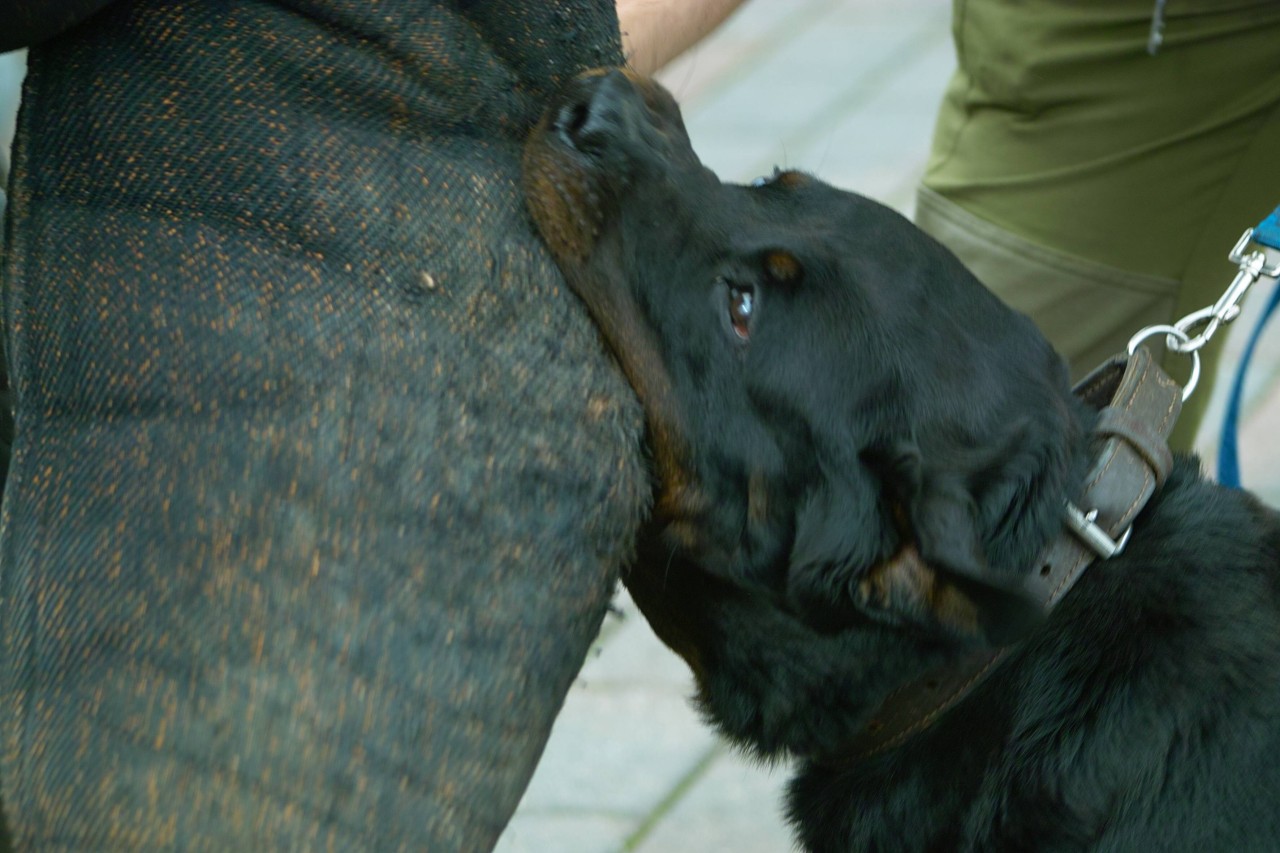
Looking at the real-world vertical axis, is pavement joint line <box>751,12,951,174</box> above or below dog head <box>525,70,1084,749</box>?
below

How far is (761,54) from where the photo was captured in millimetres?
7219

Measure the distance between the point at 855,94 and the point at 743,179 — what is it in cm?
120

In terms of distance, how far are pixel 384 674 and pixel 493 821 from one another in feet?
0.87

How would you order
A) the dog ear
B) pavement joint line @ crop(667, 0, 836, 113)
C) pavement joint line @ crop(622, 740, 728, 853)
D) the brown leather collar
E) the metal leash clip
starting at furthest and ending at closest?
pavement joint line @ crop(667, 0, 836, 113)
pavement joint line @ crop(622, 740, 728, 853)
the metal leash clip
the brown leather collar
the dog ear

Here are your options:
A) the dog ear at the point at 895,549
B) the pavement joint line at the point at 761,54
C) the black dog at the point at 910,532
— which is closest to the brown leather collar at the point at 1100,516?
the black dog at the point at 910,532

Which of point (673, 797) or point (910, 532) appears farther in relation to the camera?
point (673, 797)

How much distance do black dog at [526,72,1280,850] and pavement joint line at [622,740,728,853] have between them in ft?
3.99

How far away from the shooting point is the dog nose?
1.97m

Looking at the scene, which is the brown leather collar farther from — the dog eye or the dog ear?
the dog eye

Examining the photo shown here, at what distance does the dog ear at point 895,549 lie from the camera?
2.00 meters

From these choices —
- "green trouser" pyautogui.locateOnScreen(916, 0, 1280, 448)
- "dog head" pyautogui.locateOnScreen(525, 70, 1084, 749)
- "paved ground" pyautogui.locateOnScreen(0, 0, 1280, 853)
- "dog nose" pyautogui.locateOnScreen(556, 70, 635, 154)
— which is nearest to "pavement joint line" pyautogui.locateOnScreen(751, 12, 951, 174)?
"paved ground" pyautogui.locateOnScreen(0, 0, 1280, 853)

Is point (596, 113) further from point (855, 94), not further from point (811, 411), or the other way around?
point (855, 94)

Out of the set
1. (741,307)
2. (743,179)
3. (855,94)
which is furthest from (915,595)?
(855,94)

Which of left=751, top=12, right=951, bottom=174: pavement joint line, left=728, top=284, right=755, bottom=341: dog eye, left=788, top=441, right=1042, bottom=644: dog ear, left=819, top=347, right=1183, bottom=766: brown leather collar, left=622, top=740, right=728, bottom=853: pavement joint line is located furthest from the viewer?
left=751, top=12, right=951, bottom=174: pavement joint line
